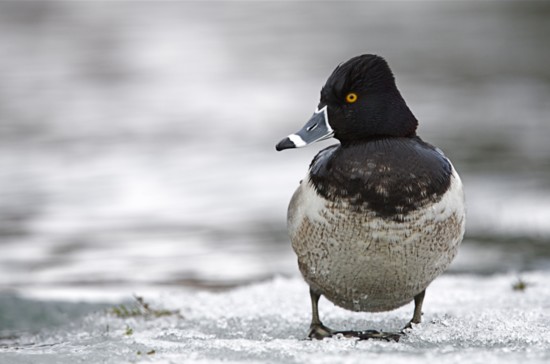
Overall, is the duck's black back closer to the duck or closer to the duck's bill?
the duck

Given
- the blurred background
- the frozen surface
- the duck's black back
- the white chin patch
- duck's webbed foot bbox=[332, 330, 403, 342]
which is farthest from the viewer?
the blurred background

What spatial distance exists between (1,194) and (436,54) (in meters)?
10.7

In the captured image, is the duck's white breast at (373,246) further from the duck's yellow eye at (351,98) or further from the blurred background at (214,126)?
the blurred background at (214,126)

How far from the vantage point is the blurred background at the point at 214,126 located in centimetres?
797

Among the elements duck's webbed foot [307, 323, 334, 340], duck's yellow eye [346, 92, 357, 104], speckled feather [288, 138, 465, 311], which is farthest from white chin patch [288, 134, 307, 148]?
duck's webbed foot [307, 323, 334, 340]

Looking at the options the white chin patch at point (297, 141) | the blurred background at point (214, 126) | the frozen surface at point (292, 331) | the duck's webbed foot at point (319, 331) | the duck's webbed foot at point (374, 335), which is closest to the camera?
the frozen surface at point (292, 331)

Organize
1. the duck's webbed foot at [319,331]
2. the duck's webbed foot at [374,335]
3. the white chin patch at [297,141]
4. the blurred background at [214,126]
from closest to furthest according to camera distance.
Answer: the duck's webbed foot at [374,335] < the white chin patch at [297,141] < the duck's webbed foot at [319,331] < the blurred background at [214,126]

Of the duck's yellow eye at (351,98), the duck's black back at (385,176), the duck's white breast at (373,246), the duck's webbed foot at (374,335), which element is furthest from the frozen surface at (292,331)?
the duck's yellow eye at (351,98)

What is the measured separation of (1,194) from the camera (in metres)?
9.90

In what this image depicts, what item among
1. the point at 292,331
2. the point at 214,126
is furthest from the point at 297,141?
the point at 214,126

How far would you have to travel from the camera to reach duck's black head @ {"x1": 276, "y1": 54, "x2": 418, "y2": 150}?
446 centimetres

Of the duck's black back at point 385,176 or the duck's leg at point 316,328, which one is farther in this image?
the duck's leg at point 316,328

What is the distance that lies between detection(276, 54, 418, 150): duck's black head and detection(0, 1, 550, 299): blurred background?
103 inches

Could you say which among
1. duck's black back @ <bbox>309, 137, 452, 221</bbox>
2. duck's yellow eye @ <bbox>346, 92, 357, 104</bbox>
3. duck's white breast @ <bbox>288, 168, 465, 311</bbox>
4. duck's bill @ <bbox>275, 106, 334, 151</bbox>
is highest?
duck's yellow eye @ <bbox>346, 92, 357, 104</bbox>
